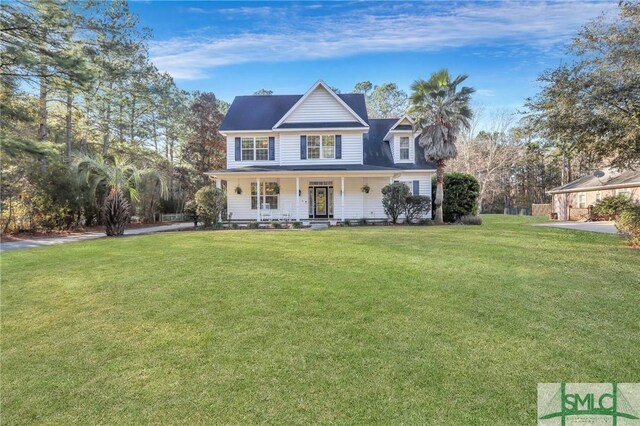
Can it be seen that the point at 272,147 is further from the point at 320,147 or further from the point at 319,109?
the point at 319,109

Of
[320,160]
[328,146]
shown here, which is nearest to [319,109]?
[328,146]

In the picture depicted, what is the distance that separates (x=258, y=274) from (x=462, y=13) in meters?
9.91

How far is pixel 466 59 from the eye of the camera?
1631cm

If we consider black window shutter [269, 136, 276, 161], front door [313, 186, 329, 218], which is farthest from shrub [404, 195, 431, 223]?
black window shutter [269, 136, 276, 161]

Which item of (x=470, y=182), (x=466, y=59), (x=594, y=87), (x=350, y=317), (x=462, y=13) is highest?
(x=466, y=59)

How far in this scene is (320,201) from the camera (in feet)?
67.0

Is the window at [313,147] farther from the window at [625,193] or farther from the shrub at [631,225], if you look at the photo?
the window at [625,193]

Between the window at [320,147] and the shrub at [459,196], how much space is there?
708 cm

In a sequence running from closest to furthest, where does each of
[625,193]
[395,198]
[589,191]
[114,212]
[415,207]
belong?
[114,212] < [395,198] < [415,207] < [625,193] < [589,191]

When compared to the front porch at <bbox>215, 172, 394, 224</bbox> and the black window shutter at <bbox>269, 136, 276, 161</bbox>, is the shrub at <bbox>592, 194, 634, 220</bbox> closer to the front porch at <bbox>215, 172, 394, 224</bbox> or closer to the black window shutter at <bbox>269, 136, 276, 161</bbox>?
the front porch at <bbox>215, 172, 394, 224</bbox>

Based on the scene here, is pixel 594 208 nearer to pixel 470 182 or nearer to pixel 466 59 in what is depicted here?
pixel 470 182

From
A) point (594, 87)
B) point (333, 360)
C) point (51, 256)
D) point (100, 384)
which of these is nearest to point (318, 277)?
point (333, 360)

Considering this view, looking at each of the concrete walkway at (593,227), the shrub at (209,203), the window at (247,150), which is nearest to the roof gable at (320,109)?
the window at (247,150)

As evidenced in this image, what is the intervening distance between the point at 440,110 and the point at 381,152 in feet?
17.4
